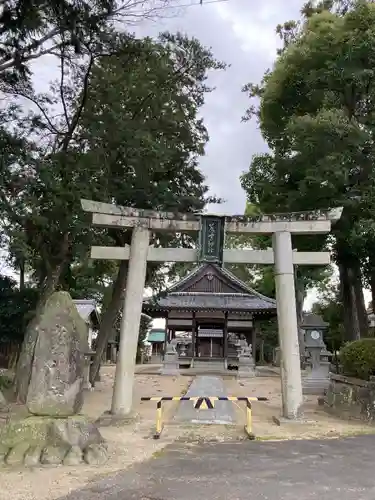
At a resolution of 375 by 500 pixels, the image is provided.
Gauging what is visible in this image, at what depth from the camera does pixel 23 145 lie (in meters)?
9.61

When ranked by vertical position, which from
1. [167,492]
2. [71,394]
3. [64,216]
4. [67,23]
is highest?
[67,23]

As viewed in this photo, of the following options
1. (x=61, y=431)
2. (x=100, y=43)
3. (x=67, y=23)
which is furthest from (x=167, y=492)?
(x=100, y=43)

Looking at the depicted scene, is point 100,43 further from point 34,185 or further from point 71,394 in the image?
point 71,394

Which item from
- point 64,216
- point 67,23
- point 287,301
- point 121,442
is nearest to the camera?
point 121,442

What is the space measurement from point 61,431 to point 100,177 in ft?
22.7

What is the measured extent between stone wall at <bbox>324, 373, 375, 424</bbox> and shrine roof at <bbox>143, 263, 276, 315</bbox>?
1517 centimetres

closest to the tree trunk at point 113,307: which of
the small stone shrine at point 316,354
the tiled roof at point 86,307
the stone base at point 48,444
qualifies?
the small stone shrine at point 316,354

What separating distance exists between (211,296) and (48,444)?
23.6 metres

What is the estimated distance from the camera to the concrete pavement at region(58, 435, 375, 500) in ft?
16.1

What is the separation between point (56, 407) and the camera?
261 inches

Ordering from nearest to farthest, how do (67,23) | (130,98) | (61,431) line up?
(61,431) → (67,23) → (130,98)

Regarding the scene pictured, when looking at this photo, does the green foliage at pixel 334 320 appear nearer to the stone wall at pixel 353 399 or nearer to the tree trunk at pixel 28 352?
the stone wall at pixel 353 399

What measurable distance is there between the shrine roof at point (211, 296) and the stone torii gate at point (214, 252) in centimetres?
1681

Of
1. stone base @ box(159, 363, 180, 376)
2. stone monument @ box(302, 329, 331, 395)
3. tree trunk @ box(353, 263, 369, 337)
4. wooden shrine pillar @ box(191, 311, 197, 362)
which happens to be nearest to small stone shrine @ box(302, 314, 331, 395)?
stone monument @ box(302, 329, 331, 395)
